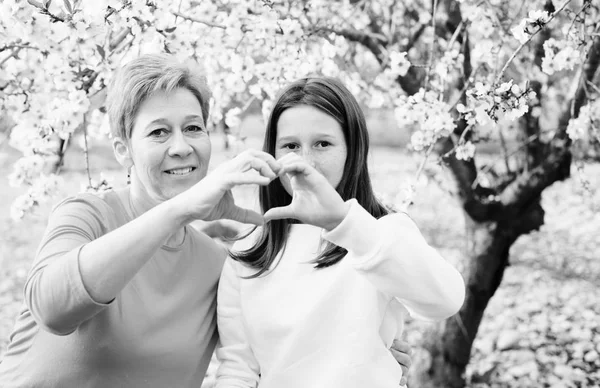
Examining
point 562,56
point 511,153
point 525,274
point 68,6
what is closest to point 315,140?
point 68,6

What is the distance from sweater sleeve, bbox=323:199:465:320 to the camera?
4.21ft

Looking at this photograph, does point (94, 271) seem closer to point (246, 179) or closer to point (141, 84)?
point (246, 179)

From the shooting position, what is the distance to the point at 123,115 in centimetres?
152

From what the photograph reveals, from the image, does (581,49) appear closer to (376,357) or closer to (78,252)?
(376,357)

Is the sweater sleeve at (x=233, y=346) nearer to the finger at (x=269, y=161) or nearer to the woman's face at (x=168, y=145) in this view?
the woman's face at (x=168, y=145)

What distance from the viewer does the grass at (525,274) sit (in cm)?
425

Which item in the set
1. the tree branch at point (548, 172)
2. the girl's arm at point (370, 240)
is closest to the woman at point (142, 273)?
the girl's arm at point (370, 240)

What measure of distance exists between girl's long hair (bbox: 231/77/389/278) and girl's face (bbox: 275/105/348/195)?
2cm

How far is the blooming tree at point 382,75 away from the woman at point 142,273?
0.44 metres

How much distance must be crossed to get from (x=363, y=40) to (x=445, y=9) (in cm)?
39

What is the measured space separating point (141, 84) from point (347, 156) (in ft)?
1.62

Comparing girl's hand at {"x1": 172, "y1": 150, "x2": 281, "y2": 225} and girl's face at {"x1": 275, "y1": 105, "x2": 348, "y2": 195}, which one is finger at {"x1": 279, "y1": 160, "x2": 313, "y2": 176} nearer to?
girl's hand at {"x1": 172, "y1": 150, "x2": 281, "y2": 225}

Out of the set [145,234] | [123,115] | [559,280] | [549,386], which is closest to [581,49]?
[123,115]

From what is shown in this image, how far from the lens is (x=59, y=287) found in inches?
47.2
